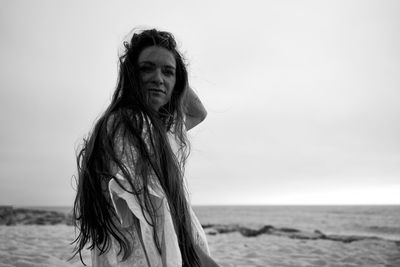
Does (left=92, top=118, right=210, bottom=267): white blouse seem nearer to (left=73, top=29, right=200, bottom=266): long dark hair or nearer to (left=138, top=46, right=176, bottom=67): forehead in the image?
(left=73, top=29, right=200, bottom=266): long dark hair

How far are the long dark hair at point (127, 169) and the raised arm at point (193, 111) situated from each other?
2.07 feet

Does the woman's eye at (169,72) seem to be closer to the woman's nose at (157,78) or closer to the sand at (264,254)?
the woman's nose at (157,78)

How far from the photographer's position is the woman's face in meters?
1.63

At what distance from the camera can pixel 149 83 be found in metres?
1.63

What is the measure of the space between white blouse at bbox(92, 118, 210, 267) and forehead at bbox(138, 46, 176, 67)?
514mm

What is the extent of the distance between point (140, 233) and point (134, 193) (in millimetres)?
166

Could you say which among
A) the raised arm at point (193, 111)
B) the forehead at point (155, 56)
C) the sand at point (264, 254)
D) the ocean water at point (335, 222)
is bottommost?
the ocean water at point (335, 222)

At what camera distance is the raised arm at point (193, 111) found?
220cm

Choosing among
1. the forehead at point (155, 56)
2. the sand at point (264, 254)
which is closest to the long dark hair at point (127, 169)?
the forehead at point (155, 56)

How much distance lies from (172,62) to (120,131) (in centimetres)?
54

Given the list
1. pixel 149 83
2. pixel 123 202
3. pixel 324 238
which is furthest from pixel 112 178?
pixel 324 238

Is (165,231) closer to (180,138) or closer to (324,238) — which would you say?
(180,138)

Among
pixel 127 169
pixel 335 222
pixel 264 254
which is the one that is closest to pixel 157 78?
pixel 127 169

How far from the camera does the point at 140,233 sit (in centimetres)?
130
